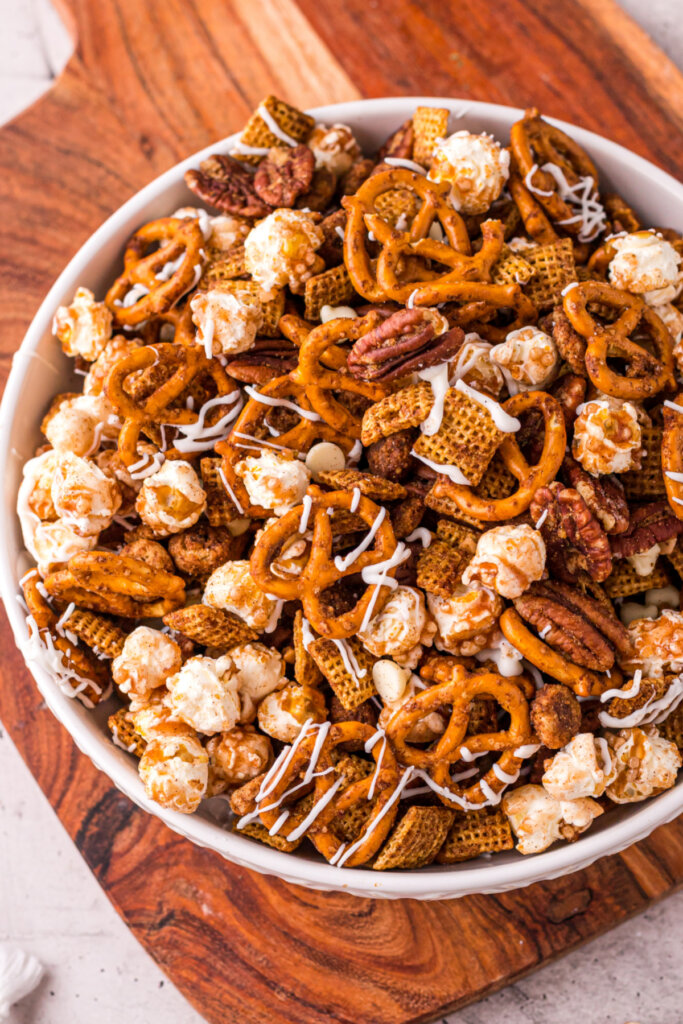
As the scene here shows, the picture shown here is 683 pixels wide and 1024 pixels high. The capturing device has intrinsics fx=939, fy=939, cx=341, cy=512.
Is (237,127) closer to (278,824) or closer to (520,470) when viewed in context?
(520,470)

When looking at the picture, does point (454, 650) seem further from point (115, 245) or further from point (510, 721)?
point (115, 245)

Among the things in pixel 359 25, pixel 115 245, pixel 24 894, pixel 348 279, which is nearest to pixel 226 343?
pixel 348 279

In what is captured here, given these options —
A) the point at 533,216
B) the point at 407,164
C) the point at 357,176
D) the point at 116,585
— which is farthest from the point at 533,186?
the point at 116,585

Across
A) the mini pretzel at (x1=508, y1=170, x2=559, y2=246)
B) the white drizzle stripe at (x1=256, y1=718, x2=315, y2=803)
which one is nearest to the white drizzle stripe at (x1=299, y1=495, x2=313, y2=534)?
the white drizzle stripe at (x1=256, y1=718, x2=315, y2=803)

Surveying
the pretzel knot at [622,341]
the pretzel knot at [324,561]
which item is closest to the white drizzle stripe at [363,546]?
the pretzel knot at [324,561]

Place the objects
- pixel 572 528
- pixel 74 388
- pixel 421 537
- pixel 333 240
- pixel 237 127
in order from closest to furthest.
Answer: pixel 572 528, pixel 421 537, pixel 333 240, pixel 74 388, pixel 237 127

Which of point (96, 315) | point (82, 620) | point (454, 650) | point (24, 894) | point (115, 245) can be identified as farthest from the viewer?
point (24, 894)

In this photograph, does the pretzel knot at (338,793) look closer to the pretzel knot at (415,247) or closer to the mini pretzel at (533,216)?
the pretzel knot at (415,247)
